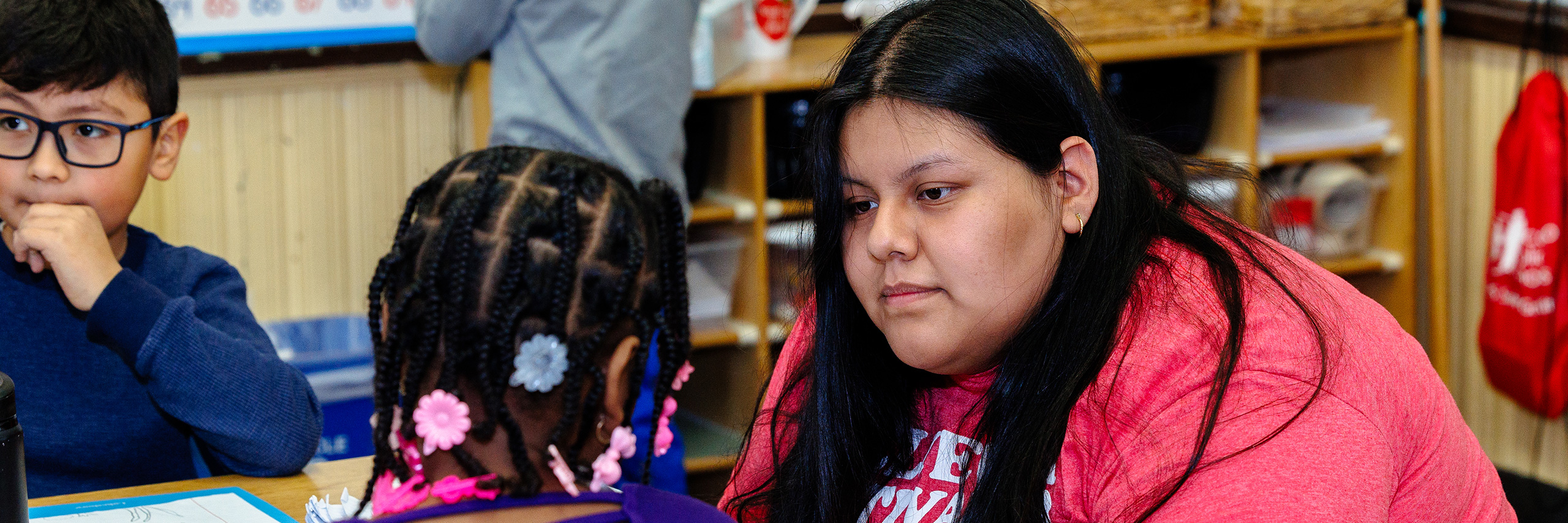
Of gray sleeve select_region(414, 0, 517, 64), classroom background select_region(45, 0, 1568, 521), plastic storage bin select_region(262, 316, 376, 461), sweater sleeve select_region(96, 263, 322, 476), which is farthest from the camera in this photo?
classroom background select_region(45, 0, 1568, 521)

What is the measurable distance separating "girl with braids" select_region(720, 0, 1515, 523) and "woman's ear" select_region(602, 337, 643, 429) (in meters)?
0.20

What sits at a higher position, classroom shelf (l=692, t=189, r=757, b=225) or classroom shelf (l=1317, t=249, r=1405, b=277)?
classroom shelf (l=692, t=189, r=757, b=225)

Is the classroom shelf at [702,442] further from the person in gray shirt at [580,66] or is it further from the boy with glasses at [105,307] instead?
the boy with glasses at [105,307]

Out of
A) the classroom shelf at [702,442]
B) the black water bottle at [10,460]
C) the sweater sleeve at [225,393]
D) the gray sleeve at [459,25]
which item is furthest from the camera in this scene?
the classroom shelf at [702,442]

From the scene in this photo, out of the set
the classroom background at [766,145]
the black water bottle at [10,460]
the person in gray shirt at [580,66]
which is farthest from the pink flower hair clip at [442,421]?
the classroom background at [766,145]

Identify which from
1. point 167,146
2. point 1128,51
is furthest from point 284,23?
point 1128,51

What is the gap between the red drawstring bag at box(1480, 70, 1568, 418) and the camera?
2.44m

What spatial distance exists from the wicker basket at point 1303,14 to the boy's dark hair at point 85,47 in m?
1.98

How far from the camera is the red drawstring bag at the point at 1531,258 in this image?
2441 millimetres

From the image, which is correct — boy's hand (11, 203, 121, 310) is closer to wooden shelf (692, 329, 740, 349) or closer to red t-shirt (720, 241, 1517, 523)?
red t-shirt (720, 241, 1517, 523)

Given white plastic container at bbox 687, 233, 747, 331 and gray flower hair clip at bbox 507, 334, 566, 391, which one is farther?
white plastic container at bbox 687, 233, 747, 331

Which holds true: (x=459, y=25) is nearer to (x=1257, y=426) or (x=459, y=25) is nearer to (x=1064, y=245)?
(x=1064, y=245)

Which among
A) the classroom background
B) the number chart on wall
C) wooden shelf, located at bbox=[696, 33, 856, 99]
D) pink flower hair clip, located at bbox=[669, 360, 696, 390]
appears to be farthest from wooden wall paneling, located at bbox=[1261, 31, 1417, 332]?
pink flower hair clip, located at bbox=[669, 360, 696, 390]

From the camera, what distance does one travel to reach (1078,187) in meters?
1.01
